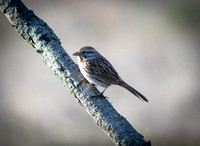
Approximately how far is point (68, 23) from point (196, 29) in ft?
15.3

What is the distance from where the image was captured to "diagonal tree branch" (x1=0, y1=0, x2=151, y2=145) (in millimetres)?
3205

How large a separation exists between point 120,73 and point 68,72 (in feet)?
15.4

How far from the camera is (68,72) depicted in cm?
384

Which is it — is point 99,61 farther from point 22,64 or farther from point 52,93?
point 22,64

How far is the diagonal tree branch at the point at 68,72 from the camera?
321cm

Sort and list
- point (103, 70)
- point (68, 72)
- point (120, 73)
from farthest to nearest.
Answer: point (120, 73), point (103, 70), point (68, 72)

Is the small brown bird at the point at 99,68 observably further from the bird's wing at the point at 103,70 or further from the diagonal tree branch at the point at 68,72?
the diagonal tree branch at the point at 68,72

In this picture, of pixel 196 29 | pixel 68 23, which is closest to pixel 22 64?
pixel 68 23

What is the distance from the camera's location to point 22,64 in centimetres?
932

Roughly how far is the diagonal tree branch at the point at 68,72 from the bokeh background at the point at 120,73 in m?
3.99

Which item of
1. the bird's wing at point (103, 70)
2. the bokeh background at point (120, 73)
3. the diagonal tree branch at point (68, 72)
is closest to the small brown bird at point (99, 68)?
the bird's wing at point (103, 70)

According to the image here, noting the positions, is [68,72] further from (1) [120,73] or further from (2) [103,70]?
(1) [120,73]

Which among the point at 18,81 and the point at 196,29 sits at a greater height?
the point at 196,29

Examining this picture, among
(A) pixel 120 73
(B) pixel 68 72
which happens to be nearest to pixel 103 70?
(B) pixel 68 72
